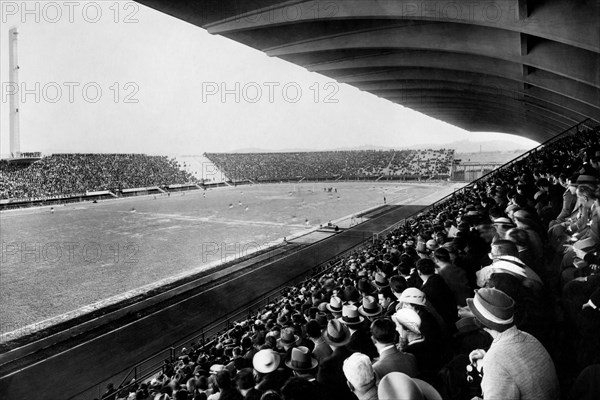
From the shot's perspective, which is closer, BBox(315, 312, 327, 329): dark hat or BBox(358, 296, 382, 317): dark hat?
BBox(358, 296, 382, 317): dark hat

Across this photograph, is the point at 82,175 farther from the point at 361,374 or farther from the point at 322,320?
the point at 361,374

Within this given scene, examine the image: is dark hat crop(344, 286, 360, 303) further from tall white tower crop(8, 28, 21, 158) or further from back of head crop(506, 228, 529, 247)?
tall white tower crop(8, 28, 21, 158)

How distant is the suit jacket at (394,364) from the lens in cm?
289

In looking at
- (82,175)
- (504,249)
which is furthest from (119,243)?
(82,175)

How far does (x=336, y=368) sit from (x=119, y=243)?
25625 millimetres

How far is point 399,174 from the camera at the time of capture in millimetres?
84625

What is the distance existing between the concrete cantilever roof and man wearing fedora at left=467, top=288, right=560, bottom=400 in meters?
5.11

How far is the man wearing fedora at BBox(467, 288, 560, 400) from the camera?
2.08m

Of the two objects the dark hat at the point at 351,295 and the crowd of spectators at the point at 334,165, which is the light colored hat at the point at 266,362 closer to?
the dark hat at the point at 351,295

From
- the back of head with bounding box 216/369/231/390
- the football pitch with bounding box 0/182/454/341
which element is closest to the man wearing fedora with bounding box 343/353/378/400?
the back of head with bounding box 216/369/231/390

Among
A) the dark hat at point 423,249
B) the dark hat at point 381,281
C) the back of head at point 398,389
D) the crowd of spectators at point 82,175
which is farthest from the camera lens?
the crowd of spectators at point 82,175

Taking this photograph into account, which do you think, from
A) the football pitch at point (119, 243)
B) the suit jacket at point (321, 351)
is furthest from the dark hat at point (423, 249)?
the football pitch at point (119, 243)

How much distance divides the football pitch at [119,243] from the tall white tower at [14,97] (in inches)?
682

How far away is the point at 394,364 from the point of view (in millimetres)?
2918
